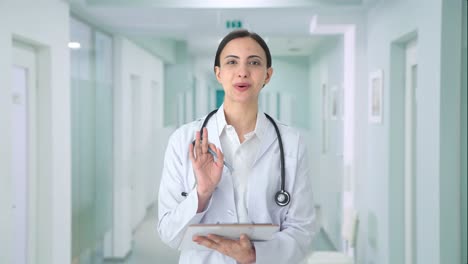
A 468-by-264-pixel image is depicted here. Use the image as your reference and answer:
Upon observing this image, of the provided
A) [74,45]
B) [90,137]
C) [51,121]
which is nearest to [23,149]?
[51,121]

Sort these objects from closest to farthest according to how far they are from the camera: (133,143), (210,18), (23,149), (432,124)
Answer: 1. (432,124)
2. (23,149)
3. (210,18)
4. (133,143)

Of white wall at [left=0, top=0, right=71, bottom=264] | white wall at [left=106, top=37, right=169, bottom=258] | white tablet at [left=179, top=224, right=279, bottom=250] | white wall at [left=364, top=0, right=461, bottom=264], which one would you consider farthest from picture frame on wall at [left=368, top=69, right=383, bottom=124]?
white wall at [left=106, top=37, right=169, bottom=258]

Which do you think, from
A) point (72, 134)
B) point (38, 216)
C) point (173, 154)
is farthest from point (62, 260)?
point (173, 154)

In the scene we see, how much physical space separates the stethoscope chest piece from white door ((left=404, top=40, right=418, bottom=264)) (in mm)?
2305

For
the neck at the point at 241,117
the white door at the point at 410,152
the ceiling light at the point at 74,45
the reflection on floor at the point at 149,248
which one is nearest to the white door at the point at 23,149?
the ceiling light at the point at 74,45

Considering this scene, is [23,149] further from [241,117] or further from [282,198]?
[282,198]

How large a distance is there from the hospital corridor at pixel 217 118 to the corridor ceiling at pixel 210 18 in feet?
0.06

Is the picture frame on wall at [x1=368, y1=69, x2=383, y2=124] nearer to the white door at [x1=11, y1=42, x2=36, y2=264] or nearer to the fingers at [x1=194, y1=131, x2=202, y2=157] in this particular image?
the white door at [x1=11, y1=42, x2=36, y2=264]

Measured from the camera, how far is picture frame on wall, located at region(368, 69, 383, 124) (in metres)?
3.96

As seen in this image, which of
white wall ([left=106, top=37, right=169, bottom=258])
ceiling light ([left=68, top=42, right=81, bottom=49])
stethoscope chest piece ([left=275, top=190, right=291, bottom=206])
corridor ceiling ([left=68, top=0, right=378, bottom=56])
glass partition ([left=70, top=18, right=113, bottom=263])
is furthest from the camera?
white wall ([left=106, top=37, right=169, bottom=258])

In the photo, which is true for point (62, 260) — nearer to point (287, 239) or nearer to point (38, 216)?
point (38, 216)

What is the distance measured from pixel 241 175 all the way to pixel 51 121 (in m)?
2.61

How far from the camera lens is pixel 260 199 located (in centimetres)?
161

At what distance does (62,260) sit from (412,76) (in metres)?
2.95
